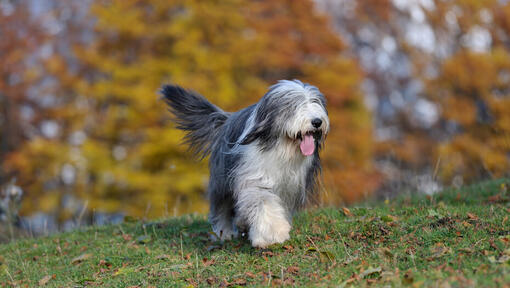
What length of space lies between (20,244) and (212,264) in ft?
12.2

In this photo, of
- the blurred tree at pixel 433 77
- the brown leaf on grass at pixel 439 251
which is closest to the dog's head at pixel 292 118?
the brown leaf on grass at pixel 439 251

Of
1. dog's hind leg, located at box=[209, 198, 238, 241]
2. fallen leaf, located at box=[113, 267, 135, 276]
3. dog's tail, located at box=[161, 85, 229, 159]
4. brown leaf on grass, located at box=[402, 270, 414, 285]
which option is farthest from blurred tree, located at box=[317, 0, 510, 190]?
brown leaf on grass, located at box=[402, 270, 414, 285]

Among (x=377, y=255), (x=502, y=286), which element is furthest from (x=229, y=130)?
(x=502, y=286)

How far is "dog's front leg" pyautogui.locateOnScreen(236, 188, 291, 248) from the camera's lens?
5152 mm

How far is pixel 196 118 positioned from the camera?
22.4 ft

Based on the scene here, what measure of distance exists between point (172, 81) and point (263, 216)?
10838mm

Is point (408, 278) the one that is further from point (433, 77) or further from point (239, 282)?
point (433, 77)

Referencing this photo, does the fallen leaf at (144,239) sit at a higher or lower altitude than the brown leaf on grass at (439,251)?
lower

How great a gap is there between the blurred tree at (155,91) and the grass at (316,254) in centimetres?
756

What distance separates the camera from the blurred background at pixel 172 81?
15.2m

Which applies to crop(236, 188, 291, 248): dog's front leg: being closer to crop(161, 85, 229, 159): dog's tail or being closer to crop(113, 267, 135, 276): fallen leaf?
crop(113, 267, 135, 276): fallen leaf

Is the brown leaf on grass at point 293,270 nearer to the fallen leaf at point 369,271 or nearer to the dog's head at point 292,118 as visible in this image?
the fallen leaf at point 369,271

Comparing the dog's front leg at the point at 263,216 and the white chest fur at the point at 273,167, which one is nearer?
the dog's front leg at the point at 263,216

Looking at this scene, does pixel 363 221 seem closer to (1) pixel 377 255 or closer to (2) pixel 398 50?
(1) pixel 377 255
